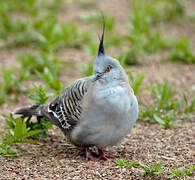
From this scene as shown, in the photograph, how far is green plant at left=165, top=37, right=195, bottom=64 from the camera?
6.54 metres

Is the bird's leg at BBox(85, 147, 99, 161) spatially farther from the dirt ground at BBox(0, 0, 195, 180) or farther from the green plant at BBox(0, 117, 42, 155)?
the green plant at BBox(0, 117, 42, 155)

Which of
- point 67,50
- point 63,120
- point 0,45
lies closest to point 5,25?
point 0,45

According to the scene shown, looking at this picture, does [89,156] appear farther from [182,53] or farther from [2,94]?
[182,53]

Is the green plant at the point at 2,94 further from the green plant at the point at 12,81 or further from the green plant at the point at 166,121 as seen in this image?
the green plant at the point at 166,121

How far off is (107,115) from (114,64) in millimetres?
455

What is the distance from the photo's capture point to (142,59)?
6.79 m

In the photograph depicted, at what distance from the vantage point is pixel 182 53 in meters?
6.56

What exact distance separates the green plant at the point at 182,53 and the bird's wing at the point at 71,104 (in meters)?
2.97

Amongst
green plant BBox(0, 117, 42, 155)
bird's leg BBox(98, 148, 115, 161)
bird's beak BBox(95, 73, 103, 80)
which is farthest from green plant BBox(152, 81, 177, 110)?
green plant BBox(0, 117, 42, 155)

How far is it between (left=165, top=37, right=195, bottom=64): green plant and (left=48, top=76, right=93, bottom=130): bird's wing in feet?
9.73

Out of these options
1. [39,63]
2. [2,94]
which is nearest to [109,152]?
[2,94]

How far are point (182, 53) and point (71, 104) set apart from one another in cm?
315

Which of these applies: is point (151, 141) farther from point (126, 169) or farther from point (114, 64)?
point (114, 64)

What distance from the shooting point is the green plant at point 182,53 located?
6.54 metres
